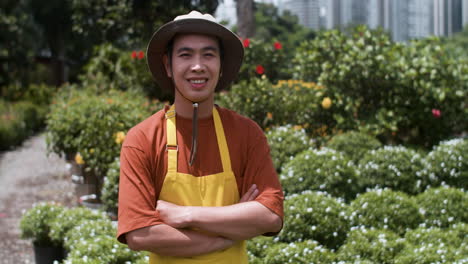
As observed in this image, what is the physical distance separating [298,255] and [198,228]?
1.65 meters

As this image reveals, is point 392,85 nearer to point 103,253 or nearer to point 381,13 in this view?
point 103,253

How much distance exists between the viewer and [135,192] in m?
1.92

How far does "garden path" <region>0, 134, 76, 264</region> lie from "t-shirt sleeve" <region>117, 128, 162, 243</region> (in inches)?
145

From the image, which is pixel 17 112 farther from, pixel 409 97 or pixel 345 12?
pixel 345 12

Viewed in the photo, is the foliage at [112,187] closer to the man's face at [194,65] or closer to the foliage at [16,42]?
the man's face at [194,65]

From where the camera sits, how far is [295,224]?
3.77 metres

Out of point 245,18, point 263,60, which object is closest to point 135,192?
point 263,60

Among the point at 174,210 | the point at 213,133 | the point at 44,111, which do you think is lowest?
the point at 44,111

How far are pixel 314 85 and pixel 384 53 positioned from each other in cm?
96

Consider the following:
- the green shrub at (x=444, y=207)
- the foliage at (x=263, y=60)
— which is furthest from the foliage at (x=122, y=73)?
the green shrub at (x=444, y=207)

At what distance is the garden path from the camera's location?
5562mm

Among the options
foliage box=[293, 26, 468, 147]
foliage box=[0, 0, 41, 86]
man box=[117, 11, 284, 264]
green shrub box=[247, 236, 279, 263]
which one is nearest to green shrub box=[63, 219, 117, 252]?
green shrub box=[247, 236, 279, 263]

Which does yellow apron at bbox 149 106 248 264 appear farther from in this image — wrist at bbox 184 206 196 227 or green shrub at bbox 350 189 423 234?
green shrub at bbox 350 189 423 234

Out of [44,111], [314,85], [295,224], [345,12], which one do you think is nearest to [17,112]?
[44,111]
